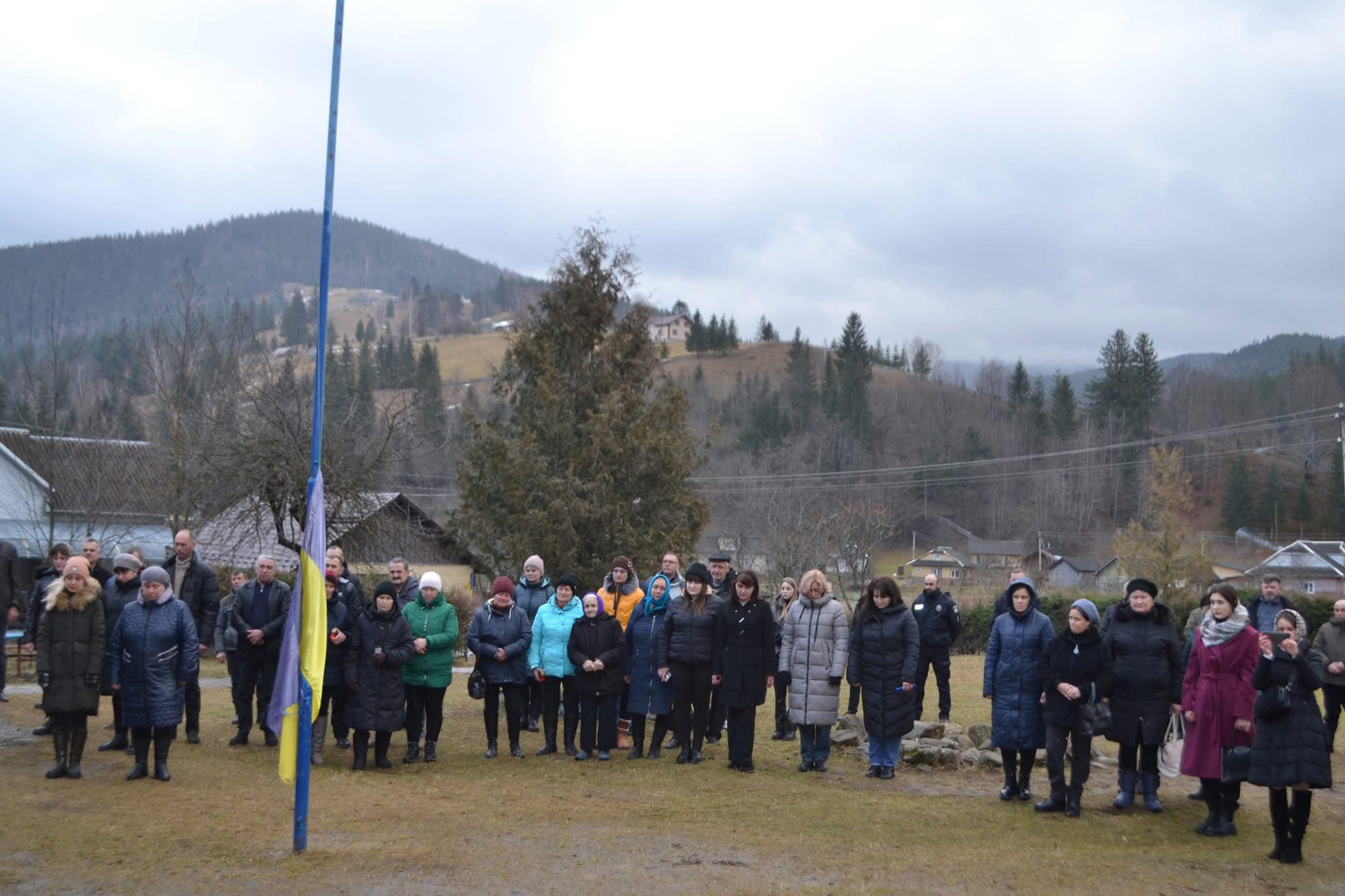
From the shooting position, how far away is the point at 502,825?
27.2ft

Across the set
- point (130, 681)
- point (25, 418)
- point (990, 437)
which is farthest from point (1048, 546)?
point (130, 681)

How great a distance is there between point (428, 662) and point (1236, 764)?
7.27 meters

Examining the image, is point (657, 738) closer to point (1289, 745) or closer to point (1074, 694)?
point (1074, 694)

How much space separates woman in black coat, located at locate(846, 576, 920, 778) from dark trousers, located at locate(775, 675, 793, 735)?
287cm

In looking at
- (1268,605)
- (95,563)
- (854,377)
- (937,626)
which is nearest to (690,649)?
(937,626)

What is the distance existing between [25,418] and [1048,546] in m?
63.7

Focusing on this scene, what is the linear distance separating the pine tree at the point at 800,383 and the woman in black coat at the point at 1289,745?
8737cm

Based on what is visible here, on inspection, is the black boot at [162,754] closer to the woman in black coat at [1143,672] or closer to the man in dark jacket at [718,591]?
the man in dark jacket at [718,591]

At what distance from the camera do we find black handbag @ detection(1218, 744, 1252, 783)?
831 cm

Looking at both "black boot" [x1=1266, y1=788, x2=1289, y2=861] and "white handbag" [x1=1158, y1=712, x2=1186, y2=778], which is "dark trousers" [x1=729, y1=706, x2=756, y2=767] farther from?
"black boot" [x1=1266, y1=788, x2=1289, y2=861]

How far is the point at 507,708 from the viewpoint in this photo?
1177 cm

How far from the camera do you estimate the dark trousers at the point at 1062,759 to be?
909 cm

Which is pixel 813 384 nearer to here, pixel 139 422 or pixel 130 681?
pixel 139 422

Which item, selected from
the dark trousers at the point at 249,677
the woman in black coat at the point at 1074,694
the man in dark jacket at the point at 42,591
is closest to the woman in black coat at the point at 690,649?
the woman in black coat at the point at 1074,694
